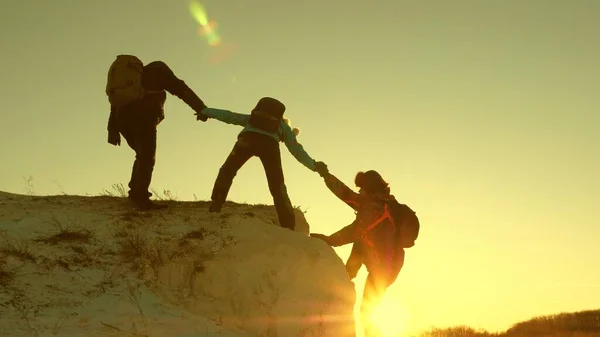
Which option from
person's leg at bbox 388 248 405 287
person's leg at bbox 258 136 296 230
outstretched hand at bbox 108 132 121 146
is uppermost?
outstretched hand at bbox 108 132 121 146

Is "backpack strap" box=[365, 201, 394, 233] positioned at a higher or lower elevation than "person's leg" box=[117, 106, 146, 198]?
lower

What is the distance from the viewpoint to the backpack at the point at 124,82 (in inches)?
376

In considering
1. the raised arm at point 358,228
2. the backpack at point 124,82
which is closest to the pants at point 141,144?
the backpack at point 124,82

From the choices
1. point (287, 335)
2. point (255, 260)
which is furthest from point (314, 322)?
point (255, 260)

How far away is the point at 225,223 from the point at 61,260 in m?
2.64

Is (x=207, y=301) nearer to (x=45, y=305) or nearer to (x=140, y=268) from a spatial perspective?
(x=140, y=268)

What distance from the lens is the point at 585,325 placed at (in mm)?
19297

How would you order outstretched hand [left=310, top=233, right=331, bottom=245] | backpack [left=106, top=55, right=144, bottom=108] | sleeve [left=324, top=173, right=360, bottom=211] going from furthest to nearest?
sleeve [left=324, top=173, right=360, bottom=211] → outstretched hand [left=310, top=233, right=331, bottom=245] → backpack [left=106, top=55, right=144, bottom=108]

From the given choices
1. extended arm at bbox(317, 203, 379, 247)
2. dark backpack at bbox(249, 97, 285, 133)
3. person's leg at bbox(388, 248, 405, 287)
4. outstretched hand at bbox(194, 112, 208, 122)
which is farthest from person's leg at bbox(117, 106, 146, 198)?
person's leg at bbox(388, 248, 405, 287)

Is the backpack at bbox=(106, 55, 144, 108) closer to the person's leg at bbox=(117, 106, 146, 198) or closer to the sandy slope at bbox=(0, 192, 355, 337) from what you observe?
the person's leg at bbox=(117, 106, 146, 198)

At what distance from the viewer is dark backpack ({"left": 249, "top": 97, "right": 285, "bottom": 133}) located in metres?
9.75

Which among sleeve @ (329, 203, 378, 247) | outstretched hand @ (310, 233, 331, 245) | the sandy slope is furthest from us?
outstretched hand @ (310, 233, 331, 245)

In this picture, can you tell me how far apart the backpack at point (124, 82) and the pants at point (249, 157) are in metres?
1.91

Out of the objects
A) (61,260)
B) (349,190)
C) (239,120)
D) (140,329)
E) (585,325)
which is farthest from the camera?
(585,325)
